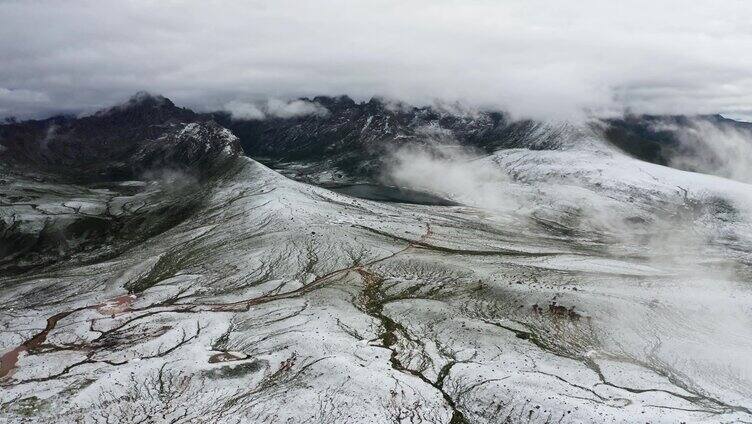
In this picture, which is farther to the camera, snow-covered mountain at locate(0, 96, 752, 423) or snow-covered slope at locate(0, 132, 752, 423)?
snow-covered slope at locate(0, 132, 752, 423)

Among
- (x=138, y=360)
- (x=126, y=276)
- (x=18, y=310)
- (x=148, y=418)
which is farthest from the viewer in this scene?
(x=126, y=276)

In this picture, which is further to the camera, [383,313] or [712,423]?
[383,313]

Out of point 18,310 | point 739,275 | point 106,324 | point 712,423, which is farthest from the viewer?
point 739,275

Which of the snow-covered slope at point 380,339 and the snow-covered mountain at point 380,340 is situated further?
the snow-covered slope at point 380,339

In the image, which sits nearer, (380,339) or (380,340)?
(380,340)

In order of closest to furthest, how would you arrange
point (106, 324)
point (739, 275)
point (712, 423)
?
point (712, 423) → point (106, 324) → point (739, 275)

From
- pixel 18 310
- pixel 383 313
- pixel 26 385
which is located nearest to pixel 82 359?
pixel 26 385

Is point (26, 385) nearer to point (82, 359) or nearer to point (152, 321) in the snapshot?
point (82, 359)

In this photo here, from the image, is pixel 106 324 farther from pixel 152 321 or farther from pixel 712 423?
pixel 712 423

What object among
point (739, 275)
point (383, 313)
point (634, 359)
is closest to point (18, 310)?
point (383, 313)
